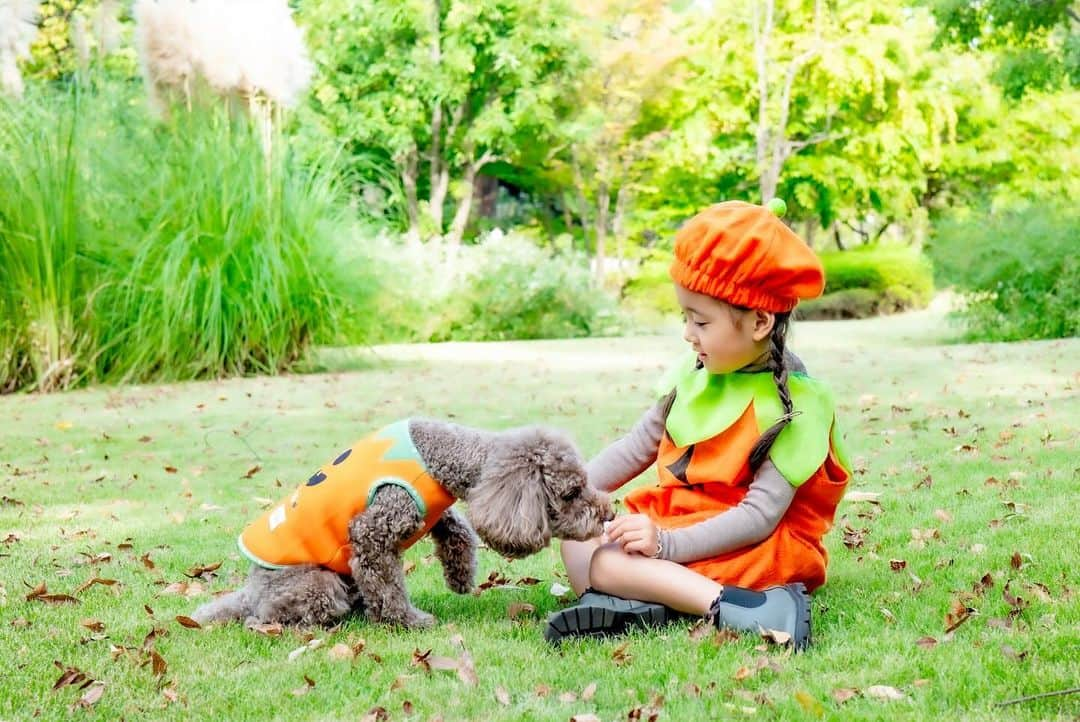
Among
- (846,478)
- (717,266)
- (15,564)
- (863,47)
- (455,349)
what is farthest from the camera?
(863,47)

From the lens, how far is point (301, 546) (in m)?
3.16

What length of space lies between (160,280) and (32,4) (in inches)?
134

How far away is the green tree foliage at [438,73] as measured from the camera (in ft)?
76.4

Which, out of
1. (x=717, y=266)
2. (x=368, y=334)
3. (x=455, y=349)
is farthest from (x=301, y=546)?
(x=455, y=349)

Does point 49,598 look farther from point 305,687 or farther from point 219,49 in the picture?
point 219,49

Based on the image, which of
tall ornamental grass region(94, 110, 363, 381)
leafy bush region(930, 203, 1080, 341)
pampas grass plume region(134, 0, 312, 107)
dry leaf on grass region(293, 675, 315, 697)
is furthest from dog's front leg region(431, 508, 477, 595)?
leafy bush region(930, 203, 1080, 341)

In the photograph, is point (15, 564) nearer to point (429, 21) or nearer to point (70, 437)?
point (70, 437)

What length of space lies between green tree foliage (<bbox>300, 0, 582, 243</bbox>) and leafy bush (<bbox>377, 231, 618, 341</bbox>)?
567cm

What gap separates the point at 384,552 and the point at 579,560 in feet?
1.92

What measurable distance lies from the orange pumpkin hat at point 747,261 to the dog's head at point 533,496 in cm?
60

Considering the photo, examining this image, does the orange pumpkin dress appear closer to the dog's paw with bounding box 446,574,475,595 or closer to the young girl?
the young girl

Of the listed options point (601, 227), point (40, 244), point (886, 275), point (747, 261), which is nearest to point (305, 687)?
point (747, 261)

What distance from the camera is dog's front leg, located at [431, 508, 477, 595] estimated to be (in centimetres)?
343

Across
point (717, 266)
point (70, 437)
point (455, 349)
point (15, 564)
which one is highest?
point (717, 266)
